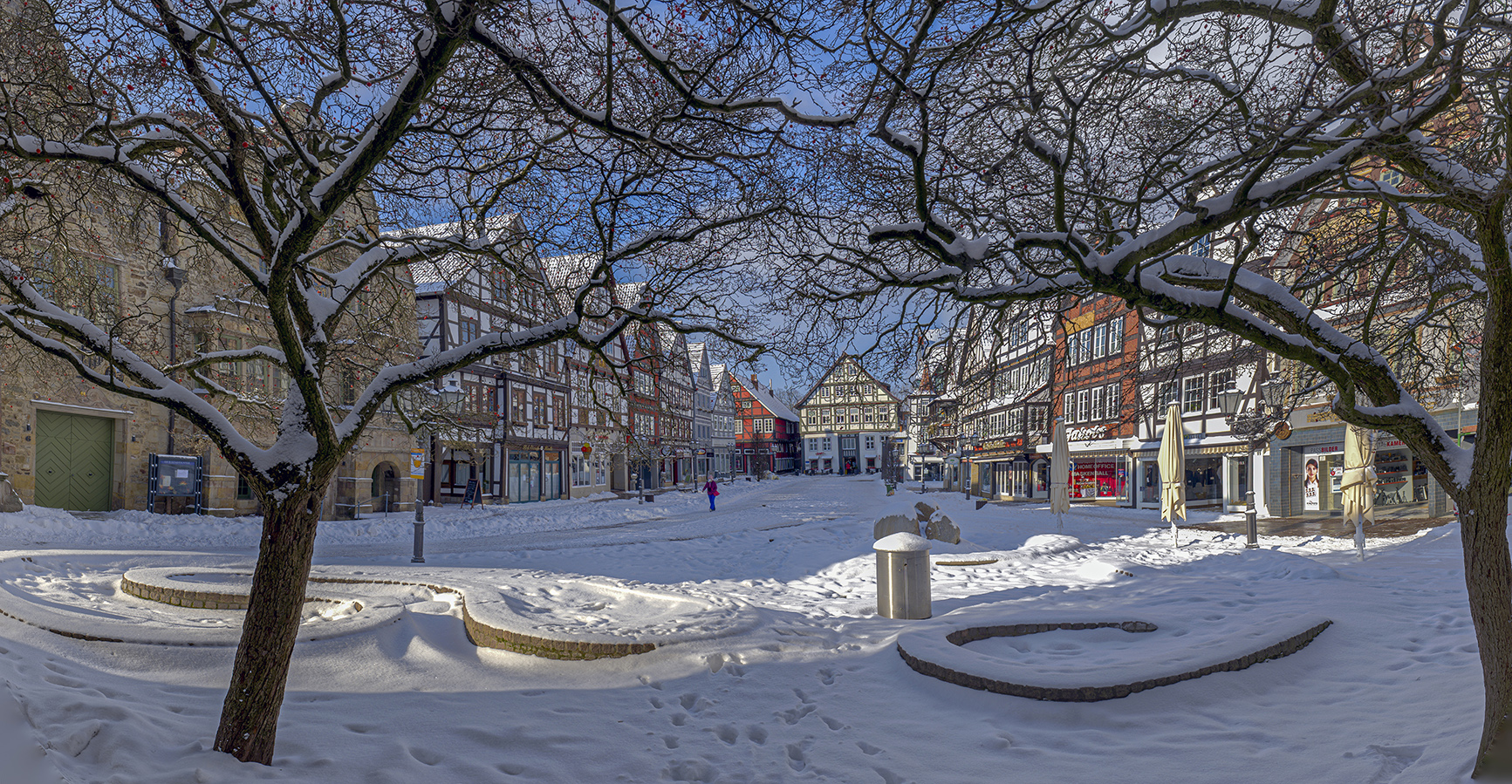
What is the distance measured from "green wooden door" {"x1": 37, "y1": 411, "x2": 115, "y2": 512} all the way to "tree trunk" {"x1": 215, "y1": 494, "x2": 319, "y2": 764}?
20337 mm

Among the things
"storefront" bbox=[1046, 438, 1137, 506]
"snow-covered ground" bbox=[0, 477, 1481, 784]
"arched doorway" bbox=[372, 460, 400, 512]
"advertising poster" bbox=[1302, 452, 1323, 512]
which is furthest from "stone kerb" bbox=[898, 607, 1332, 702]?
"storefront" bbox=[1046, 438, 1137, 506]

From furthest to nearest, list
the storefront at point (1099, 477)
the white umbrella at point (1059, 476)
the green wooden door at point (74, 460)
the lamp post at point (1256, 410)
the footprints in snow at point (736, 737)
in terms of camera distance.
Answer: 1. the storefront at point (1099, 477)
2. the white umbrella at point (1059, 476)
3. the green wooden door at point (74, 460)
4. the lamp post at point (1256, 410)
5. the footprints in snow at point (736, 737)

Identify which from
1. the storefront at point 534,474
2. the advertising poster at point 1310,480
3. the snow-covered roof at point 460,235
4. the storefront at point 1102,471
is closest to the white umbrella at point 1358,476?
→ the advertising poster at point 1310,480

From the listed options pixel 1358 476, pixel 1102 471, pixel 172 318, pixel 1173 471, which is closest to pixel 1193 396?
pixel 1102 471

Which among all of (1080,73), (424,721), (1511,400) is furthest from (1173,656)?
(424,721)

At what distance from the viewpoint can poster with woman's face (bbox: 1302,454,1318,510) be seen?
2475 centimetres

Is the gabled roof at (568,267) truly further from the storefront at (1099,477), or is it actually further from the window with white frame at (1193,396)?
the storefront at (1099,477)

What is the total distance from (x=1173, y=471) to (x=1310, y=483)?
10.2m

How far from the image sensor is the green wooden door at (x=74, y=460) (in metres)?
18.9

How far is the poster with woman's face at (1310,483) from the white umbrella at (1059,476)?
9102 mm

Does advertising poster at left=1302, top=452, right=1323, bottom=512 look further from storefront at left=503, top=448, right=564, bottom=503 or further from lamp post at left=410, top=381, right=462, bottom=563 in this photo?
storefront at left=503, top=448, right=564, bottom=503

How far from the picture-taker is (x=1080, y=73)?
581 cm

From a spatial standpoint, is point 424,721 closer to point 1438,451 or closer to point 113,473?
point 1438,451

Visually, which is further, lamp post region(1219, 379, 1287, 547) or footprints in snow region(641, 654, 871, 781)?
lamp post region(1219, 379, 1287, 547)
